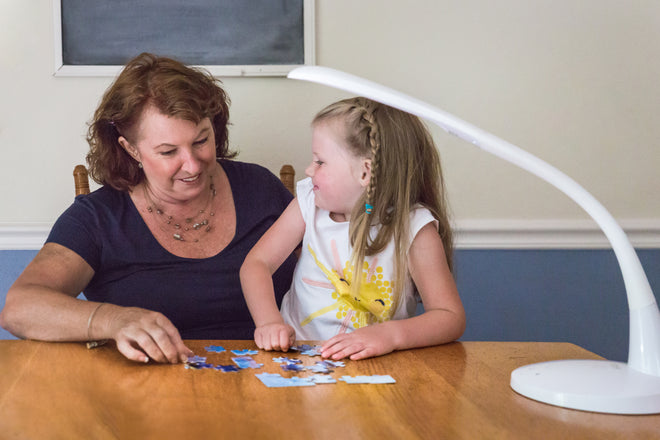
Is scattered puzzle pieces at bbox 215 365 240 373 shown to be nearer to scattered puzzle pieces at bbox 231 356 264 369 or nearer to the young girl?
scattered puzzle pieces at bbox 231 356 264 369

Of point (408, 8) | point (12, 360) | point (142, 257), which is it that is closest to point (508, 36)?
point (408, 8)

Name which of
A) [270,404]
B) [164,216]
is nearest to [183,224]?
[164,216]

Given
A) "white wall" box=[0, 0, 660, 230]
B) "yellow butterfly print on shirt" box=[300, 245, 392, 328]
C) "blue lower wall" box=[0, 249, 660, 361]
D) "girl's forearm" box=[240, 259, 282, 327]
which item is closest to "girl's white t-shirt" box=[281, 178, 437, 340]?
"yellow butterfly print on shirt" box=[300, 245, 392, 328]

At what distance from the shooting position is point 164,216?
2.11m

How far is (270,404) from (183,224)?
1.14 metres

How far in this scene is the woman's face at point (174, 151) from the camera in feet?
6.34

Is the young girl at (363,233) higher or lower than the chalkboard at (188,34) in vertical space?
lower

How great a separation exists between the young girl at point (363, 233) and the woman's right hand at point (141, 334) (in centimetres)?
30

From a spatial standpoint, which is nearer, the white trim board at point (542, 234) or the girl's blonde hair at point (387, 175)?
Result: the girl's blonde hair at point (387, 175)

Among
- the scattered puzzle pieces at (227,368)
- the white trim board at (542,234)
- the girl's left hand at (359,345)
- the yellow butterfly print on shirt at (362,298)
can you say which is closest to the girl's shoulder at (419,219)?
the yellow butterfly print on shirt at (362,298)

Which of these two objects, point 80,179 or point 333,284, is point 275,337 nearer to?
point 333,284

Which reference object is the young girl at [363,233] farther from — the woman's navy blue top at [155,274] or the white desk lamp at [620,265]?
the white desk lamp at [620,265]

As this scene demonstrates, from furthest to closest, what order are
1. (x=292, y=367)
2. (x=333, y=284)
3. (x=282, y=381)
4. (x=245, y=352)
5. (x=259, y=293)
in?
1. (x=333, y=284)
2. (x=259, y=293)
3. (x=245, y=352)
4. (x=292, y=367)
5. (x=282, y=381)

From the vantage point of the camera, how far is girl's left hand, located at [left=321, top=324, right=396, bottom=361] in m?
1.37
